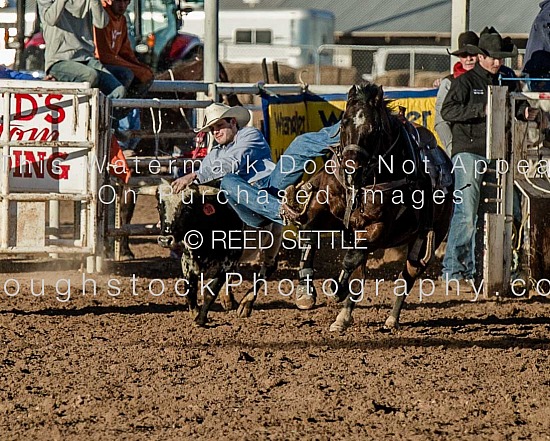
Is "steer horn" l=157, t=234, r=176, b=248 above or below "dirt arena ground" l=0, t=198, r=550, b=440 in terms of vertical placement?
above

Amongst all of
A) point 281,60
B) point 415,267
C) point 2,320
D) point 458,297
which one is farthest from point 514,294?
point 281,60

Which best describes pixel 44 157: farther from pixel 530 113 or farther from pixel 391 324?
pixel 530 113

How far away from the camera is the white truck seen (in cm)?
2842

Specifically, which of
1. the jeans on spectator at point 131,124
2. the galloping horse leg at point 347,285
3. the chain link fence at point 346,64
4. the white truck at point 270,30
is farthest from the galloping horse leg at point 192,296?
the white truck at point 270,30

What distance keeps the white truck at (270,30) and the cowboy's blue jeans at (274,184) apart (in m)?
20.2

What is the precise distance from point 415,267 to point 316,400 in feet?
9.55

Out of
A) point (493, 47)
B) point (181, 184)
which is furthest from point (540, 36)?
point (181, 184)

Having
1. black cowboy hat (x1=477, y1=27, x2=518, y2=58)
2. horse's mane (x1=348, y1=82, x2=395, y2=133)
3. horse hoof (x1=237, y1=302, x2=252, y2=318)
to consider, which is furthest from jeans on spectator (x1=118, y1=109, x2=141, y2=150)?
horse's mane (x1=348, y1=82, x2=395, y2=133)

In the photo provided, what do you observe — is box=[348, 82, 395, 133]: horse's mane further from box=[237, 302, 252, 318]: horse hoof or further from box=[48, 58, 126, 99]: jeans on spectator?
box=[48, 58, 126, 99]: jeans on spectator

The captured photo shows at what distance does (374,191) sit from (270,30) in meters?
22.3

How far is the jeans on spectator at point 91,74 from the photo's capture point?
10211 mm

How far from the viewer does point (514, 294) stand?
972cm

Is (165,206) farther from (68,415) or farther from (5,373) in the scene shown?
(68,415)

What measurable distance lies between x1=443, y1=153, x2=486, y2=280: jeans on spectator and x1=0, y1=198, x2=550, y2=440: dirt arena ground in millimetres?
490
